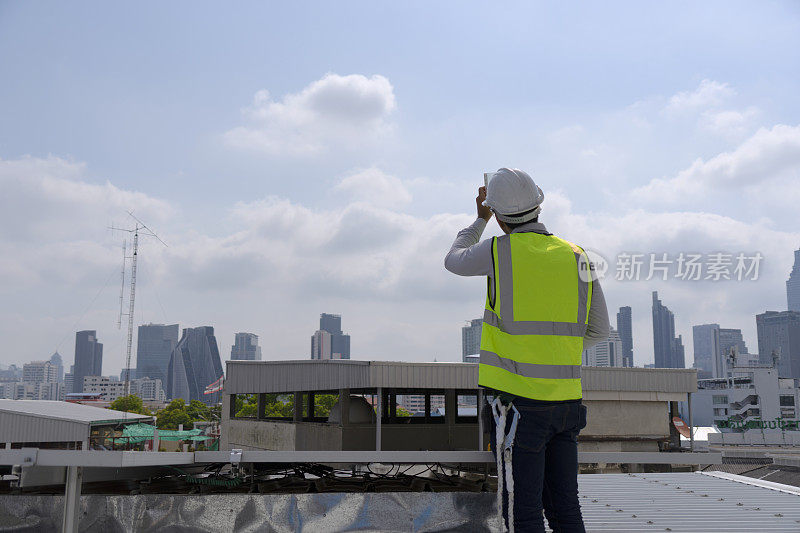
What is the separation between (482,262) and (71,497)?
8.00 feet

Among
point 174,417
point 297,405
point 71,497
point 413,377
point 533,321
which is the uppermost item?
point 533,321

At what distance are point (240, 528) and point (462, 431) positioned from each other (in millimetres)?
32172

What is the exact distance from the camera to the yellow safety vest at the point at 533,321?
2826 mm

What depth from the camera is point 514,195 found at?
3.13 m

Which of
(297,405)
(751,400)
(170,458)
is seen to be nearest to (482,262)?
(170,458)

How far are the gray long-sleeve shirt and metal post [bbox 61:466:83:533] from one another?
2.20 m

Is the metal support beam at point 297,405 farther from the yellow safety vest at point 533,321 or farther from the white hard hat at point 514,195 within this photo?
the yellow safety vest at point 533,321

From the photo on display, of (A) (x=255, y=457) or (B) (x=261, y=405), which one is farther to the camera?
(B) (x=261, y=405)

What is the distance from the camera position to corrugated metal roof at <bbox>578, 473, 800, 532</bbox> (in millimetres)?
3941

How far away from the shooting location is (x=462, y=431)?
113ft

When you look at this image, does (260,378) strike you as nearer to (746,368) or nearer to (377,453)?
(377,453)

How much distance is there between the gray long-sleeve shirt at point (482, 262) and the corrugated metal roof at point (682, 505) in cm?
138

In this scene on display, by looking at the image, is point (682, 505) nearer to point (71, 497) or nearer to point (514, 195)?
point (514, 195)

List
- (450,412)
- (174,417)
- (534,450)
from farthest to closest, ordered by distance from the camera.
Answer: (174,417) < (450,412) < (534,450)
